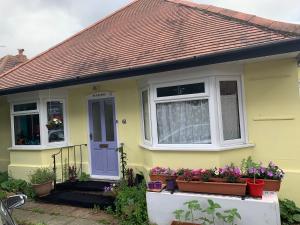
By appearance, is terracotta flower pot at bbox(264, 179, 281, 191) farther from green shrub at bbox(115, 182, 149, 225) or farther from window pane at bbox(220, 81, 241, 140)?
green shrub at bbox(115, 182, 149, 225)

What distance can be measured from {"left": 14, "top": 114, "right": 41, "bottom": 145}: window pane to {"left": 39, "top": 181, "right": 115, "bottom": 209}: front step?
5.91 ft

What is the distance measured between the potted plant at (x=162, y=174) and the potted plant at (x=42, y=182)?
3156mm

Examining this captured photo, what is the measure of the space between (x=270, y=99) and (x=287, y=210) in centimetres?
215

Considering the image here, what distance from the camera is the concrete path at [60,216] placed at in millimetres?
5742

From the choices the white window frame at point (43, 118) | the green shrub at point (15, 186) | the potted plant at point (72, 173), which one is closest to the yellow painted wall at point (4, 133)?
the white window frame at point (43, 118)

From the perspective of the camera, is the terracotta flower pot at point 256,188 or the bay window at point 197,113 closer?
the terracotta flower pot at point 256,188

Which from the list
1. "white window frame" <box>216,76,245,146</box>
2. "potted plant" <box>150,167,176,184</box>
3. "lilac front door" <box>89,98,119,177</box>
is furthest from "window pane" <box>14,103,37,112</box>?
"white window frame" <box>216,76,245,146</box>

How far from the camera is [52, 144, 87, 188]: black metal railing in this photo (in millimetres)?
8414

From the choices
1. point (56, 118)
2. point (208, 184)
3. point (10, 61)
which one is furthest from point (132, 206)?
point (10, 61)

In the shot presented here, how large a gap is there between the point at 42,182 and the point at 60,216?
1.55m

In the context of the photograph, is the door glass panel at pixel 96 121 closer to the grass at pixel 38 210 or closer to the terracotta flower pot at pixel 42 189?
the terracotta flower pot at pixel 42 189

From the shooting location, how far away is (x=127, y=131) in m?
7.68

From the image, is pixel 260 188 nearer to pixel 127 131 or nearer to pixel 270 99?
pixel 270 99

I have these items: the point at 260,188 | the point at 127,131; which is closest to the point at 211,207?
the point at 260,188
